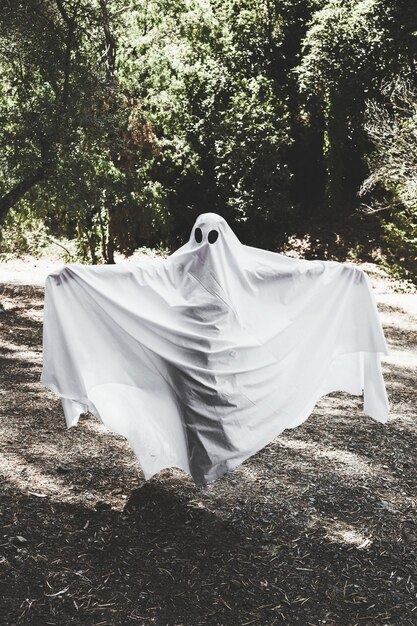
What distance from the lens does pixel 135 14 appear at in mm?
21422

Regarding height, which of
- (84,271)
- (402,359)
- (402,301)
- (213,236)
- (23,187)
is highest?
(23,187)

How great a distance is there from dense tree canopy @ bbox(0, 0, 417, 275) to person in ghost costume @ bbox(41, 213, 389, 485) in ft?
35.5

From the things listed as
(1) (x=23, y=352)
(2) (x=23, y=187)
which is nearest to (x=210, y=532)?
(1) (x=23, y=352)

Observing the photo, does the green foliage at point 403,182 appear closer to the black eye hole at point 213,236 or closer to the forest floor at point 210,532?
the forest floor at point 210,532

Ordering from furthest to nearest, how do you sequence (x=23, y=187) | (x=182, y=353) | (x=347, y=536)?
(x=23, y=187) < (x=182, y=353) < (x=347, y=536)

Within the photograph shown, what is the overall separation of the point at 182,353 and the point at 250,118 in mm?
16704

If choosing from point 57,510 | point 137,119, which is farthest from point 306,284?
point 137,119

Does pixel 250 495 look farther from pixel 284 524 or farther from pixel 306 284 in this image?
pixel 306 284

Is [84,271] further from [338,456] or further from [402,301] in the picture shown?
[402,301]

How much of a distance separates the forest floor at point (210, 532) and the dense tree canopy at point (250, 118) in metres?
10.3

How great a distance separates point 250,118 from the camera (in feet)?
66.6

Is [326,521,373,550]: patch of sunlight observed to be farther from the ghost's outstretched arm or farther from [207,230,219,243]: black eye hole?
the ghost's outstretched arm

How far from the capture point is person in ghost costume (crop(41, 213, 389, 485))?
467cm

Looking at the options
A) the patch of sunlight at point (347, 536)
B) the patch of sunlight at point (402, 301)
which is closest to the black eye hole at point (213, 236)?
the patch of sunlight at point (347, 536)
